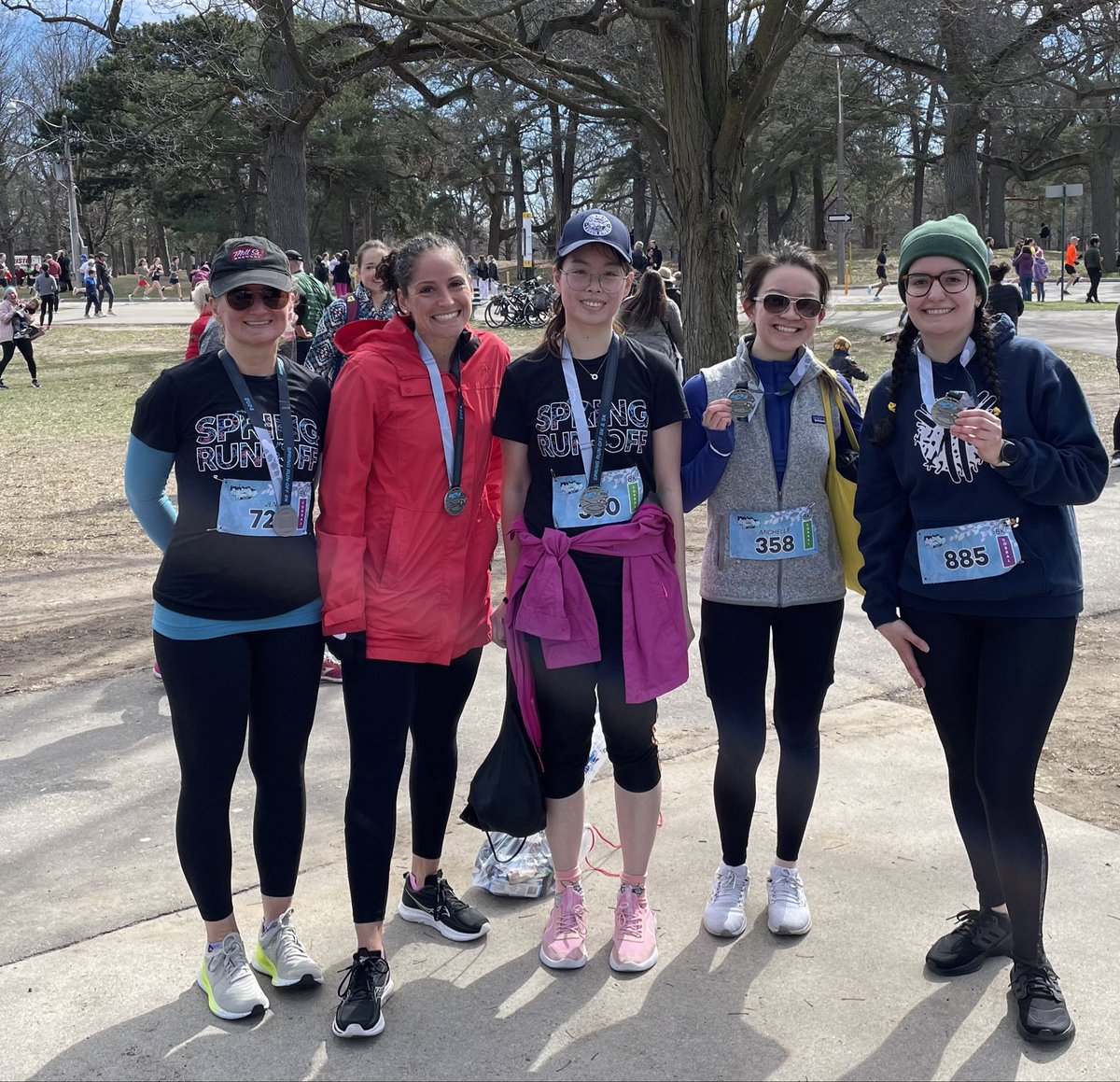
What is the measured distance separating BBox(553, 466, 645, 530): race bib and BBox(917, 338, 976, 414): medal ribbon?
0.76 metres

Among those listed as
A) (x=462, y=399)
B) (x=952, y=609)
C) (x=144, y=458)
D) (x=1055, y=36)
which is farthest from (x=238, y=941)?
(x=1055, y=36)

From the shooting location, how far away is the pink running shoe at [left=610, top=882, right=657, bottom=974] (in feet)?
10.4

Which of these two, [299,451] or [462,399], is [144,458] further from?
[462,399]

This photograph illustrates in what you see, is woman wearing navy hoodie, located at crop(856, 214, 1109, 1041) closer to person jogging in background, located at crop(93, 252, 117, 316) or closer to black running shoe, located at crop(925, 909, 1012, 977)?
black running shoe, located at crop(925, 909, 1012, 977)

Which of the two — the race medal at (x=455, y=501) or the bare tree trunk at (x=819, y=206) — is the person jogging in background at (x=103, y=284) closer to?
the bare tree trunk at (x=819, y=206)

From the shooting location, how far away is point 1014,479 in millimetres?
2779

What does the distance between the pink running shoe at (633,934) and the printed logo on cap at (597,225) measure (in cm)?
175

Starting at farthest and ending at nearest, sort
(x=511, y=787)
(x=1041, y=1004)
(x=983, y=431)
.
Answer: (x=511, y=787)
(x=1041, y=1004)
(x=983, y=431)

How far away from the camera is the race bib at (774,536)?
3.29 meters

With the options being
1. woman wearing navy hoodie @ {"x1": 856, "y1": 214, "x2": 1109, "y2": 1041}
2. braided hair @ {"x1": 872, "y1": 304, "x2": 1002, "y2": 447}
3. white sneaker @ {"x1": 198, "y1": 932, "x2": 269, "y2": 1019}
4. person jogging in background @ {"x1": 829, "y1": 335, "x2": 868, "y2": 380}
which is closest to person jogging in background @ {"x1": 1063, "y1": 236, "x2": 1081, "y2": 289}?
person jogging in background @ {"x1": 829, "y1": 335, "x2": 868, "y2": 380}

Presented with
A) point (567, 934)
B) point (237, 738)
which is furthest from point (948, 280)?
point (237, 738)

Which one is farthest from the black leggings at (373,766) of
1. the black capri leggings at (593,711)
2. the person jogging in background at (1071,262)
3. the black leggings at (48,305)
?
the person jogging in background at (1071,262)

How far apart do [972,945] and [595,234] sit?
2.09 metres

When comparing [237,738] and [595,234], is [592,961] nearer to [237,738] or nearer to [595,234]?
[237,738]
